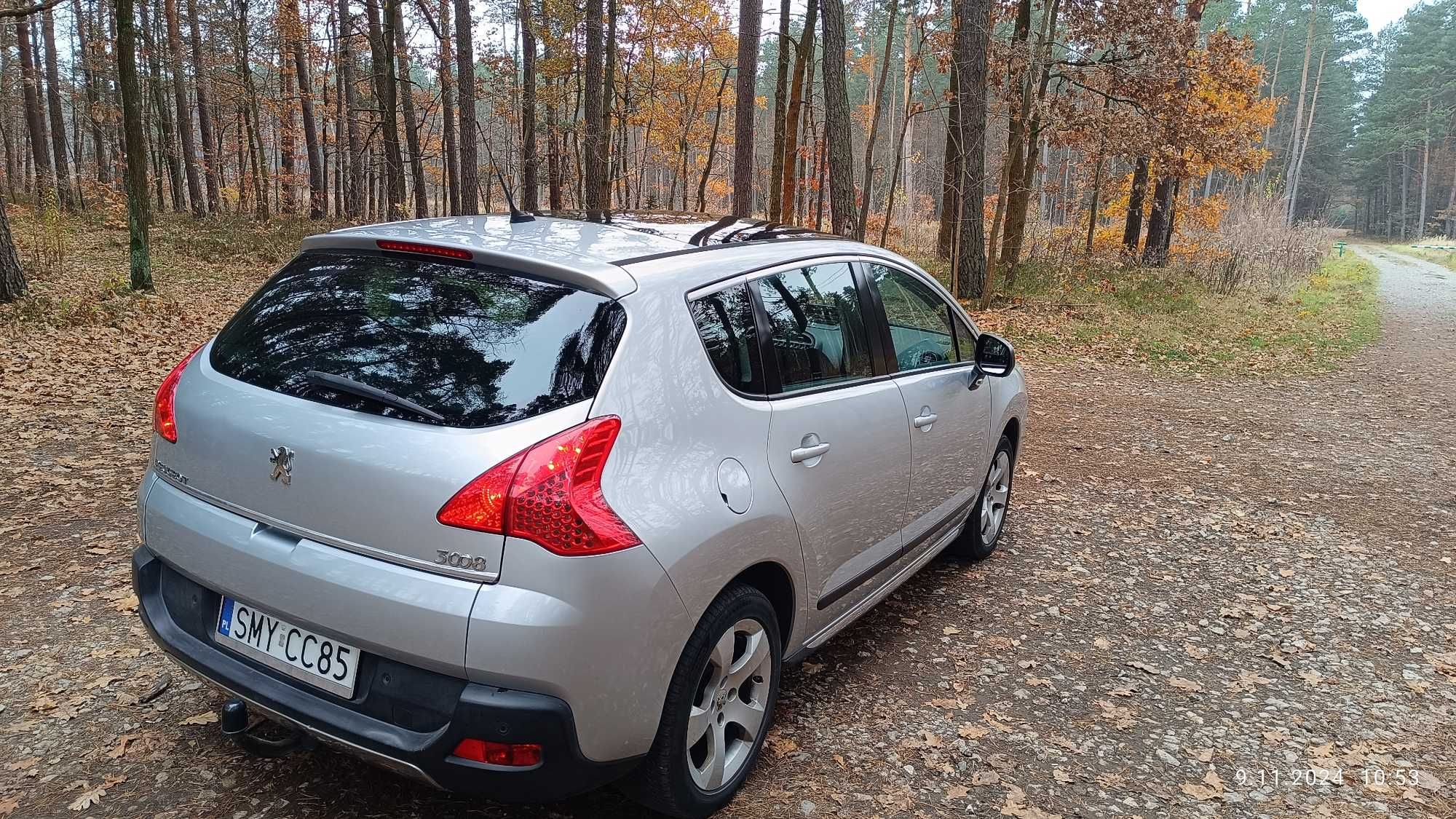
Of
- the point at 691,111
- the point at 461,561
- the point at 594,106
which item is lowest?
the point at 461,561

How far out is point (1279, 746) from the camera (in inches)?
136

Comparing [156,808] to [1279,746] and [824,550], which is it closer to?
[824,550]

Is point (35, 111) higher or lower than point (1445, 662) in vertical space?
higher

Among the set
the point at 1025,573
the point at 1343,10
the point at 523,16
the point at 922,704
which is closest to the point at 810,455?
the point at 922,704

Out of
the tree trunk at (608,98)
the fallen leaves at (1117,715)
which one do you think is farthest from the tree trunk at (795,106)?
the fallen leaves at (1117,715)

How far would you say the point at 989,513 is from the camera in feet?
16.7

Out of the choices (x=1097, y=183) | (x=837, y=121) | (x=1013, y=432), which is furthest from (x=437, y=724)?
(x=1097, y=183)

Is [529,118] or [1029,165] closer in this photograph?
[1029,165]

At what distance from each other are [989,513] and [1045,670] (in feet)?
4.16

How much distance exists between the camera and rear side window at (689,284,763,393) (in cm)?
273

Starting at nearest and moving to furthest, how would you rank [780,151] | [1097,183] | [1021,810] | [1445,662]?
1. [1021,810]
2. [1445,662]
3. [780,151]
4. [1097,183]

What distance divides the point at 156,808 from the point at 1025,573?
4273 mm

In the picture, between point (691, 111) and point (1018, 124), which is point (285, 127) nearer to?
point (691, 111)

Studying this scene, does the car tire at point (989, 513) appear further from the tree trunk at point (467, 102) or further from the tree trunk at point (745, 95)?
the tree trunk at point (467, 102)
